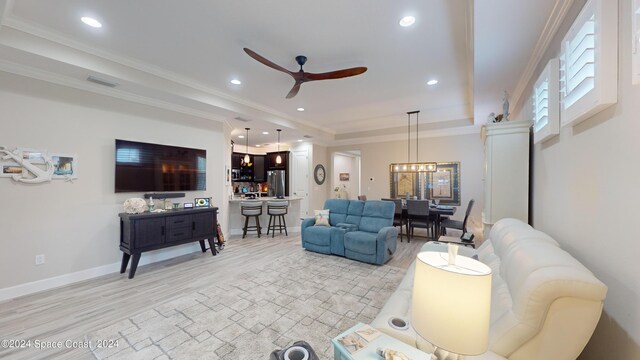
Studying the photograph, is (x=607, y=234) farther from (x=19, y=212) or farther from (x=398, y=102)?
(x=19, y=212)

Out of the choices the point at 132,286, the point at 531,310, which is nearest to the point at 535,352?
the point at 531,310

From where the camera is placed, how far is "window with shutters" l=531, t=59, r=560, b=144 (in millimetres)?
1947

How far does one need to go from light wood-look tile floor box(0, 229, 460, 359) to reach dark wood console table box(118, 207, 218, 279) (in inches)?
12.9

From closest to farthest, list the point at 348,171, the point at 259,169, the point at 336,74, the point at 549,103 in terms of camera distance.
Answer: the point at 549,103, the point at 336,74, the point at 259,169, the point at 348,171

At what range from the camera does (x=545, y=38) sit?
7.56ft

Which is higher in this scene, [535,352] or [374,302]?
[535,352]

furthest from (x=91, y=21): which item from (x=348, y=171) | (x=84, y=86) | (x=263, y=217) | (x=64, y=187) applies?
(x=348, y=171)

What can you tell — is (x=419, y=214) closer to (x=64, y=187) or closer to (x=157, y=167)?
(x=157, y=167)

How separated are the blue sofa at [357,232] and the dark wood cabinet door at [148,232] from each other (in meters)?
2.41

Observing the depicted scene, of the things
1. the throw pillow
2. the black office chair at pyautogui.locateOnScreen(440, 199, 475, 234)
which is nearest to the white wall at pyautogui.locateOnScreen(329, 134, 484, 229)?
the black office chair at pyautogui.locateOnScreen(440, 199, 475, 234)

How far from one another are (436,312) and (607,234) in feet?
3.84

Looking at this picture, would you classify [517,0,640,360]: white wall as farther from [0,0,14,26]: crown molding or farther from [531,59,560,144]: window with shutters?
[0,0,14,26]: crown molding

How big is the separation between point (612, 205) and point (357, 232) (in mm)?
3251

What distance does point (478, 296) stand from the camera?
80 cm
